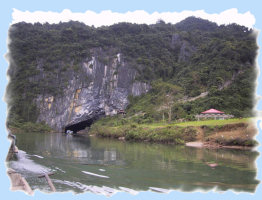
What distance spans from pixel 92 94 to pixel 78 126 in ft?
26.1

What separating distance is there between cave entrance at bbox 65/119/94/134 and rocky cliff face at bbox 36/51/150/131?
58cm

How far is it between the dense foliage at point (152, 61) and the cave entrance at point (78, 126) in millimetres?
8128

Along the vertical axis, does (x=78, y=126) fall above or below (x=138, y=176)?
above

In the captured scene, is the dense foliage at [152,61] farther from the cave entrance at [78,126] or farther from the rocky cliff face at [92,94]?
the cave entrance at [78,126]

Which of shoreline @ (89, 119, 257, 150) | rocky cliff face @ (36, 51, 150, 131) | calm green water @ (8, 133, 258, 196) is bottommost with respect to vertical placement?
calm green water @ (8, 133, 258, 196)

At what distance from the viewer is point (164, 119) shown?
40.2 metres

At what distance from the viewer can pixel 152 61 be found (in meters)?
73.2

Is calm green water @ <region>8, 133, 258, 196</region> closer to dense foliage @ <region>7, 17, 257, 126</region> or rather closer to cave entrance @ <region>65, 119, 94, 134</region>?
dense foliage @ <region>7, 17, 257, 126</region>

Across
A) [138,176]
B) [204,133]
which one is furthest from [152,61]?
[138,176]

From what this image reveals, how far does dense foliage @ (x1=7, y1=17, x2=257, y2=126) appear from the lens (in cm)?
4247

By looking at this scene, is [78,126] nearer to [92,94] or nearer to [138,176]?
[92,94]

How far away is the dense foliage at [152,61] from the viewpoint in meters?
42.5

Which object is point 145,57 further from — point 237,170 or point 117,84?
point 237,170

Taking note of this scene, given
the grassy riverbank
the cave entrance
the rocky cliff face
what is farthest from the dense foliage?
the cave entrance
